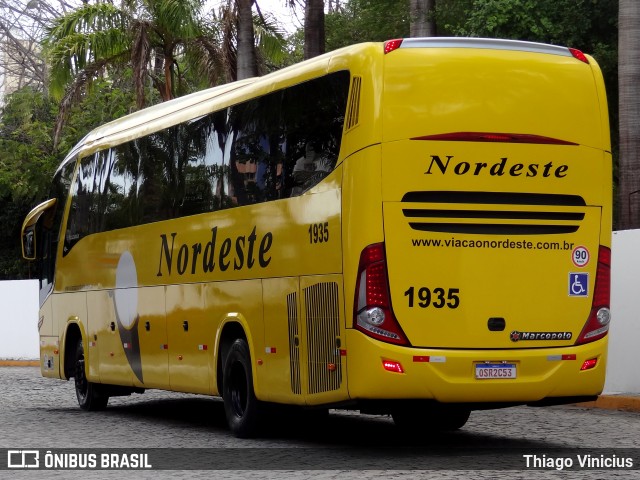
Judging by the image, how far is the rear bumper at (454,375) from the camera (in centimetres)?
1133

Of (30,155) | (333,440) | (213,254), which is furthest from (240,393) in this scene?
(30,155)

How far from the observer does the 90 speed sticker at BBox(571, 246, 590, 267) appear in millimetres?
12031

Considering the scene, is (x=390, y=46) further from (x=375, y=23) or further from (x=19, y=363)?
(x=375, y=23)

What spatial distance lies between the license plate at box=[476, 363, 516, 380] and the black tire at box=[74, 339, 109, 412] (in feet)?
28.0

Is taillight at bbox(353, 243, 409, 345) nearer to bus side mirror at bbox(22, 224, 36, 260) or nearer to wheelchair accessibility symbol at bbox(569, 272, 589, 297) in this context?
wheelchair accessibility symbol at bbox(569, 272, 589, 297)

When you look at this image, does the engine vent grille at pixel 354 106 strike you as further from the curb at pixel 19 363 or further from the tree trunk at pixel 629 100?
the curb at pixel 19 363

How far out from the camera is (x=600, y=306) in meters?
12.2

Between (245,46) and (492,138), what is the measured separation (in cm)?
1966

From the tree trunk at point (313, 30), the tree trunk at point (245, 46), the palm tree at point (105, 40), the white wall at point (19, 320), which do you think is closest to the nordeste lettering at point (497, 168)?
the tree trunk at point (313, 30)

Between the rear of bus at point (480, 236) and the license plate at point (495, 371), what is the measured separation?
0.04 ft

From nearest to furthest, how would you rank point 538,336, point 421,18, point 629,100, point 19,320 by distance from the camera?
1. point 538,336
2. point 629,100
3. point 421,18
4. point 19,320

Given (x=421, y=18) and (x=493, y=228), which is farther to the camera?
(x=421, y=18)

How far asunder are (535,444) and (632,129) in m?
11.2

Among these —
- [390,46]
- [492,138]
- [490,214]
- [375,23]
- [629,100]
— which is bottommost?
[490,214]
